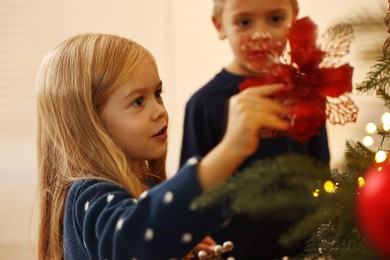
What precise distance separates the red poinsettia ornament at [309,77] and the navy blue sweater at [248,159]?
0.06 m

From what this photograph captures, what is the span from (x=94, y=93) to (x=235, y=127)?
40 centimetres

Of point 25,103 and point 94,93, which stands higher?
point 94,93

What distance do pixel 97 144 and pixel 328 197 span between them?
42 centimetres

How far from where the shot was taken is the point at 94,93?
2.85 feet

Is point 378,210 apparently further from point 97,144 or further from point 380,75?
point 97,144

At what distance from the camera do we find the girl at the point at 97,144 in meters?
0.71

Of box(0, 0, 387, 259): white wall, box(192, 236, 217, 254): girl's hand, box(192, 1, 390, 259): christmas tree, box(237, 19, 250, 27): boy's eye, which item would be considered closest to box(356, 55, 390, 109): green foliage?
box(192, 1, 390, 259): christmas tree

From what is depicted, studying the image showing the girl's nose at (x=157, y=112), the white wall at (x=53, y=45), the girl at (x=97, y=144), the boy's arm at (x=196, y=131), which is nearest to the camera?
the boy's arm at (x=196, y=131)

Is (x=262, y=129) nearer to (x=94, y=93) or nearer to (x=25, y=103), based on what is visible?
(x=94, y=93)

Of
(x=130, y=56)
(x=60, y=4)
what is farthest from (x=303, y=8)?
(x=130, y=56)

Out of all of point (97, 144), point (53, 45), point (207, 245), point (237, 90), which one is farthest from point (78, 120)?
point (53, 45)

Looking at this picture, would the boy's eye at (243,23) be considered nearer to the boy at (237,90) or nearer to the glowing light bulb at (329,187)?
the boy at (237,90)

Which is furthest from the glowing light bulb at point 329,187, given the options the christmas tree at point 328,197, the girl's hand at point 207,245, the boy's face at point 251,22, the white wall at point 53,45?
the white wall at point 53,45

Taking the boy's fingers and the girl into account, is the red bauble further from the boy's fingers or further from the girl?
the girl
